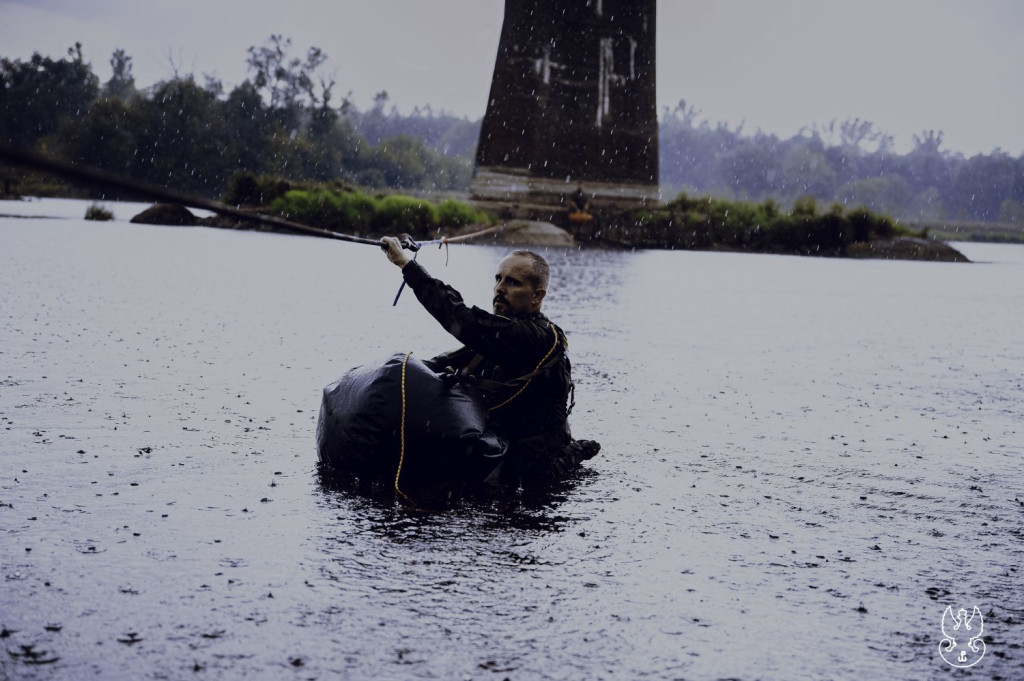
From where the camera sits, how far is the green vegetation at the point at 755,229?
46188 millimetres

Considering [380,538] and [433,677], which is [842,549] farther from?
[433,677]

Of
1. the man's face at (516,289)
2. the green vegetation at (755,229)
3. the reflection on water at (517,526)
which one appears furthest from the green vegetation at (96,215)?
the man's face at (516,289)

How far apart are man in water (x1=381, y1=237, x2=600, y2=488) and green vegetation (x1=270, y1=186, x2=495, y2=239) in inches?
1379

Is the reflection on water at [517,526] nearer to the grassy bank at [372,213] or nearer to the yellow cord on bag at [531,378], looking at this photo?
the yellow cord on bag at [531,378]

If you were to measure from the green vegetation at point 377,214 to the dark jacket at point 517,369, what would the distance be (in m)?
35.0

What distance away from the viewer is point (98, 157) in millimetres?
73062

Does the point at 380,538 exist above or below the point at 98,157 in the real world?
below

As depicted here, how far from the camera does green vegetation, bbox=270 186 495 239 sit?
41156mm

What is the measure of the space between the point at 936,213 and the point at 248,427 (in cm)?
16449

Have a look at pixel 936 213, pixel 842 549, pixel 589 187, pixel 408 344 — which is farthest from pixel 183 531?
pixel 936 213

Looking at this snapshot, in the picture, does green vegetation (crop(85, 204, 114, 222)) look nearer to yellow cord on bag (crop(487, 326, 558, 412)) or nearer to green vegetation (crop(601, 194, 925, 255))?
green vegetation (crop(601, 194, 925, 255))

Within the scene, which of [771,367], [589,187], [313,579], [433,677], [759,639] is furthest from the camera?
[589,187]

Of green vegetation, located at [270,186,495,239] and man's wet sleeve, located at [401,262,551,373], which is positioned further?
green vegetation, located at [270,186,495,239]

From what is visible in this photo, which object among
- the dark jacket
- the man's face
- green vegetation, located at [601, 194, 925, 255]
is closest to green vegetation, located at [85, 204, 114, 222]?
green vegetation, located at [601, 194, 925, 255]
